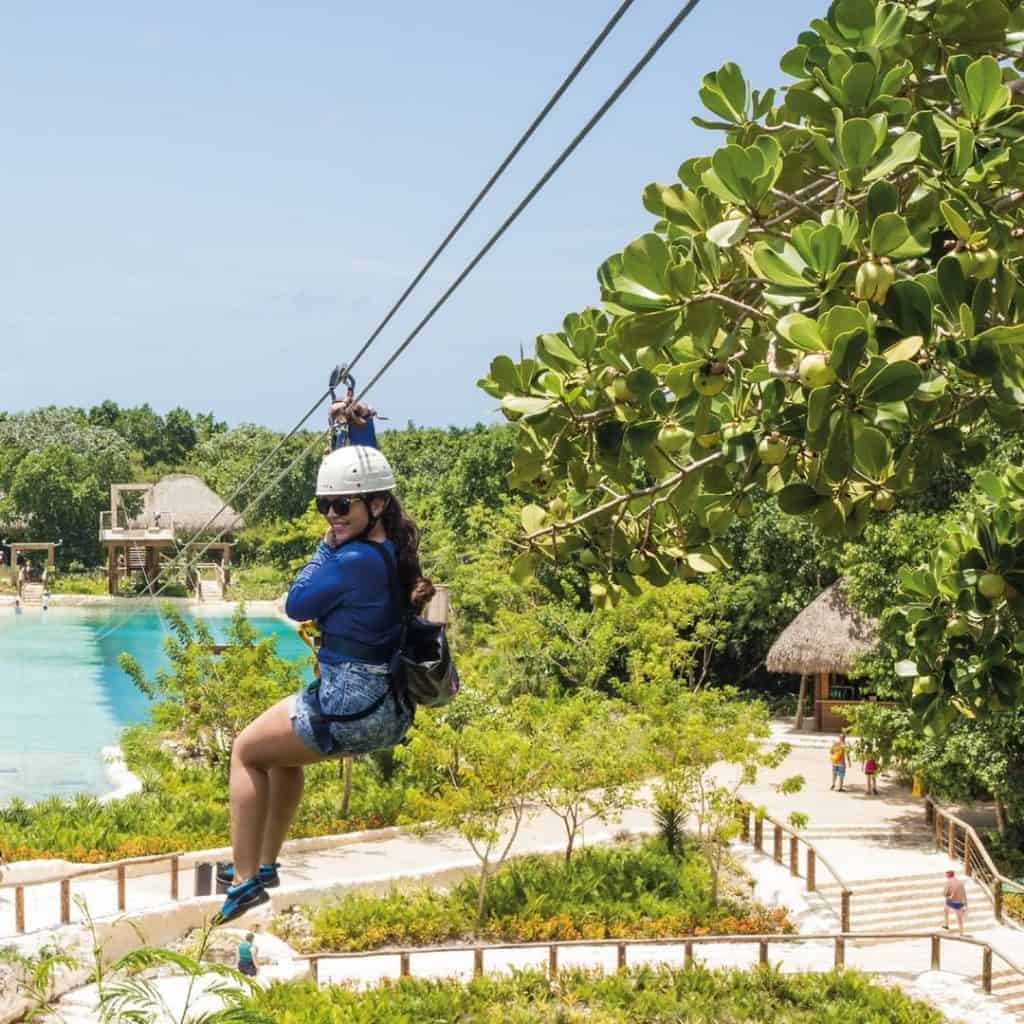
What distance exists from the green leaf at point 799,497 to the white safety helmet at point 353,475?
1.16 m

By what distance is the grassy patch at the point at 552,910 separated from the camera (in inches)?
661

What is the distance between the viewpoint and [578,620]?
27406 millimetres

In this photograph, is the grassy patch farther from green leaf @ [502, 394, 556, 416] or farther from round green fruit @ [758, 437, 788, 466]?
round green fruit @ [758, 437, 788, 466]

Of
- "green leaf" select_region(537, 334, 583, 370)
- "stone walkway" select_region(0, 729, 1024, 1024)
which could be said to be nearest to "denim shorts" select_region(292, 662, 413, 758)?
"green leaf" select_region(537, 334, 583, 370)

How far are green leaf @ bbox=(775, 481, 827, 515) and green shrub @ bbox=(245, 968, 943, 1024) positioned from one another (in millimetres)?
10549

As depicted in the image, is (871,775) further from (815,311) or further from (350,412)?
(815,311)

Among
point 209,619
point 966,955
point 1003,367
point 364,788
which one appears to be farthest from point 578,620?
point 1003,367

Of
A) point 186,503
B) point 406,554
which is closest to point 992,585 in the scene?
point 406,554

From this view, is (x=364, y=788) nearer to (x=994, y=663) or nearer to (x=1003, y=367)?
(x=994, y=663)

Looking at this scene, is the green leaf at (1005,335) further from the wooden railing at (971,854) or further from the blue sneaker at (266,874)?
the wooden railing at (971,854)

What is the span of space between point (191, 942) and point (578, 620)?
12.9 metres

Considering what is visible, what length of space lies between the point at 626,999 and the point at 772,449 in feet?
39.0

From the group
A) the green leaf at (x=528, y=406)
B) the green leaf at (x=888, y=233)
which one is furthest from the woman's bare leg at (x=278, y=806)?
the green leaf at (x=888, y=233)

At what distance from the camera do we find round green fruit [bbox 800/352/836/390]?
2979mm
